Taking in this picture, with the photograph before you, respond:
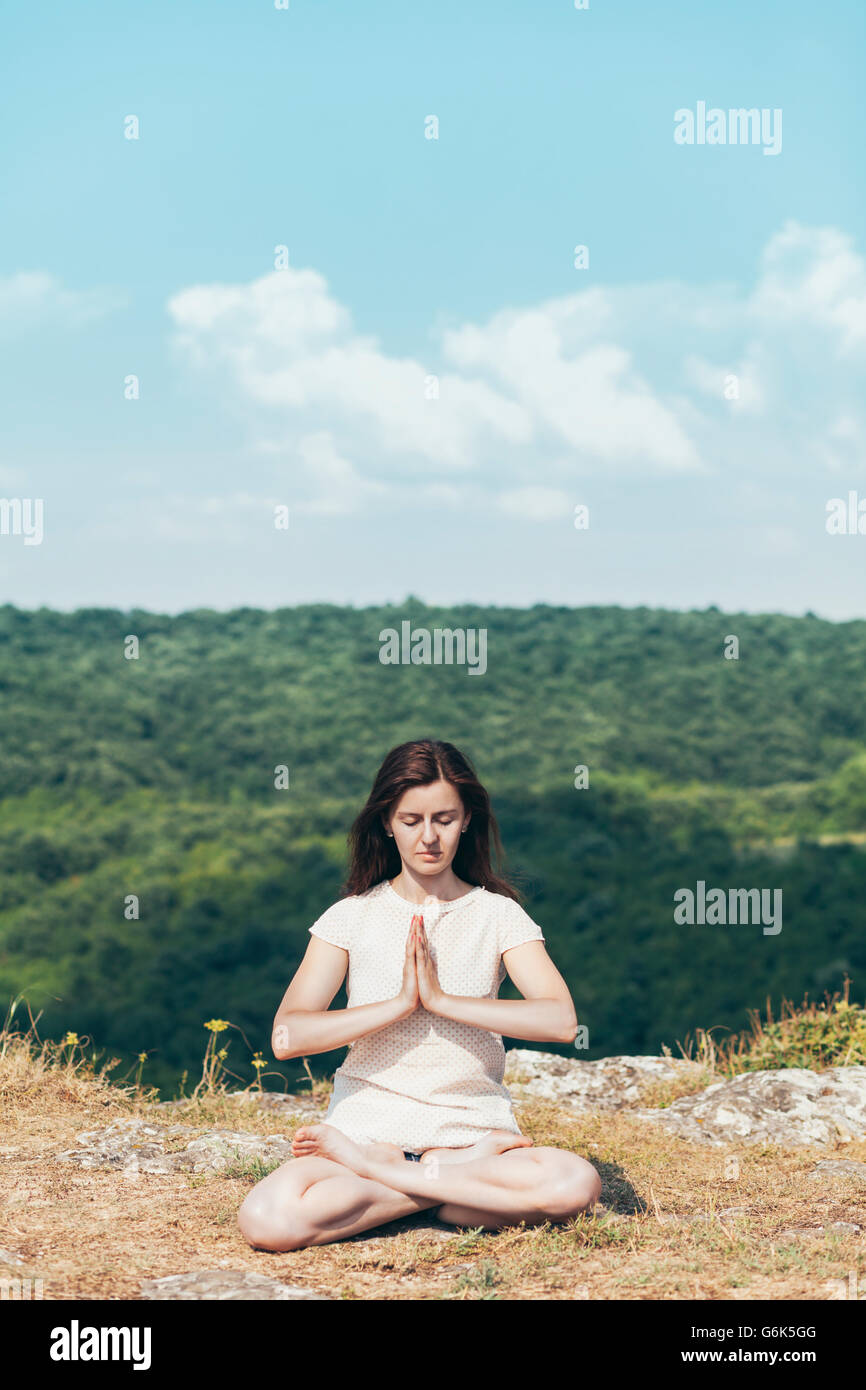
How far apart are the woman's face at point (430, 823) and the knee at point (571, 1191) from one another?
85 cm

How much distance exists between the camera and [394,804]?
11.4 ft

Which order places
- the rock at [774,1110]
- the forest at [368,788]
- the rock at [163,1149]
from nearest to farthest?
1. the rock at [163,1149]
2. the rock at [774,1110]
3. the forest at [368,788]

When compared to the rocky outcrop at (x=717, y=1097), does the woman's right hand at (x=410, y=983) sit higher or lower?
higher

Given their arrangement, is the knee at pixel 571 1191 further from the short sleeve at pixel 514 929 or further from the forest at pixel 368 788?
the forest at pixel 368 788

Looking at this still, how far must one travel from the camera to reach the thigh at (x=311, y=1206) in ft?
10.4

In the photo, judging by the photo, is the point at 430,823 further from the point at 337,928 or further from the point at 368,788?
the point at 368,788

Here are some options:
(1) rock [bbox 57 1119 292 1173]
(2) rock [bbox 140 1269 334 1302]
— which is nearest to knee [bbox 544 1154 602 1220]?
(2) rock [bbox 140 1269 334 1302]

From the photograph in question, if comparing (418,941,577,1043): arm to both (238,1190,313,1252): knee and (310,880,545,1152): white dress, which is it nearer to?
(310,880,545,1152): white dress

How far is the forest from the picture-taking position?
27.6 metres

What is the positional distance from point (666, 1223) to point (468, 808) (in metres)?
1.34

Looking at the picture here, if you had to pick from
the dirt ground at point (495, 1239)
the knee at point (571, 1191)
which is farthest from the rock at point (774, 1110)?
the knee at point (571, 1191)

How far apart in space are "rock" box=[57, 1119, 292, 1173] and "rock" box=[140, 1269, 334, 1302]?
3.82 ft

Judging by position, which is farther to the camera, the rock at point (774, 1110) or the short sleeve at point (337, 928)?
the rock at point (774, 1110)
